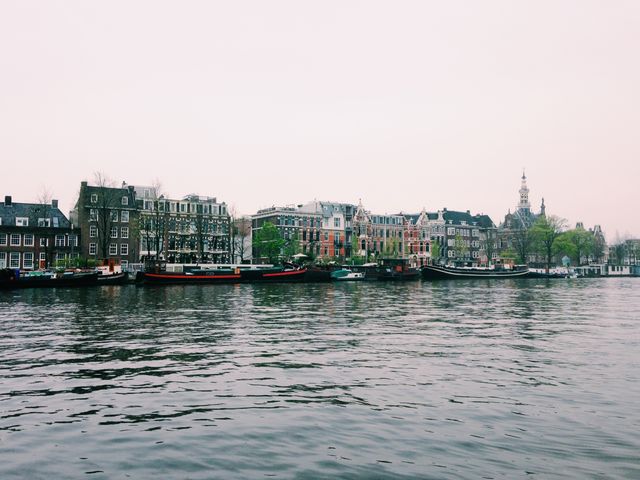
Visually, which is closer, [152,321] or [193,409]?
[193,409]

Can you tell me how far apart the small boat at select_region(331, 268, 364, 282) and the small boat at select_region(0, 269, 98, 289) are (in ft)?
132

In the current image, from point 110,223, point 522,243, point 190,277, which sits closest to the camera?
point 190,277

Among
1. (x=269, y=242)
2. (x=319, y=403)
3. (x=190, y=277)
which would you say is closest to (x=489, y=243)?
(x=269, y=242)

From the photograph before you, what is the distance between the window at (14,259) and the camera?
99438 mm

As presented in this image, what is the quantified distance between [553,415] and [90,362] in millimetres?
15164

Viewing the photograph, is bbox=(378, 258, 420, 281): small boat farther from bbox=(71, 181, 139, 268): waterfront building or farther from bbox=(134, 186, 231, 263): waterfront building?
bbox=(71, 181, 139, 268): waterfront building

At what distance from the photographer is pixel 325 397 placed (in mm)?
15664

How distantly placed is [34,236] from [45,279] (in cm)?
3038

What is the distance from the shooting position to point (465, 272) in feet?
394

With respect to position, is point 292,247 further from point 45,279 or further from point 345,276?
point 45,279

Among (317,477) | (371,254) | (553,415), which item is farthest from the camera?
(371,254)

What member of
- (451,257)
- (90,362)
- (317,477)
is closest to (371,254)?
(451,257)

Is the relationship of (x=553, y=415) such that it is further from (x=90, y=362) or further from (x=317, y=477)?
(x=90, y=362)

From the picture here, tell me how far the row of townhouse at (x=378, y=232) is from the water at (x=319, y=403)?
98.0 meters
